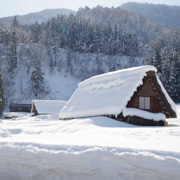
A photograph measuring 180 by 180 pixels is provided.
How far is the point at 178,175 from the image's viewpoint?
5.23 meters

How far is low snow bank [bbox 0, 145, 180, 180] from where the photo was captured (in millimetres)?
5332

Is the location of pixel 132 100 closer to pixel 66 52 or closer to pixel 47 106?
pixel 47 106

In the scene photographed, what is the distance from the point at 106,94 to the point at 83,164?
10.0 metres

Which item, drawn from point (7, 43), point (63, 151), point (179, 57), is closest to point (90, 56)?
point (7, 43)

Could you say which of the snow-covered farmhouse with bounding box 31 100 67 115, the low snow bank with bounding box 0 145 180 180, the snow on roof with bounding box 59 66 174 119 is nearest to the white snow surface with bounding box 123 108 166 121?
the snow on roof with bounding box 59 66 174 119

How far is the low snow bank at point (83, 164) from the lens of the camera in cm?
533

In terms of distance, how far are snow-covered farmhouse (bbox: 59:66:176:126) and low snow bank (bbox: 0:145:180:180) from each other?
765 centimetres

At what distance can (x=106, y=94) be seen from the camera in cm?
1572

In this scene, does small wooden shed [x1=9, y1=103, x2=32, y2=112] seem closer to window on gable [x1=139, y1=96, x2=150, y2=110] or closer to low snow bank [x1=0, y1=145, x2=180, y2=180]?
window on gable [x1=139, y1=96, x2=150, y2=110]

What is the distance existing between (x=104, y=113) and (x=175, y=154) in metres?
9.29

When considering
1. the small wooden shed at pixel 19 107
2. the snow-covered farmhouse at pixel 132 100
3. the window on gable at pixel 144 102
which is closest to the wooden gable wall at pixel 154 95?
the snow-covered farmhouse at pixel 132 100

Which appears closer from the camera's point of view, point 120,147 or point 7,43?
point 120,147

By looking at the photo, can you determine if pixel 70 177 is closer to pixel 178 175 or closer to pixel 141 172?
pixel 141 172

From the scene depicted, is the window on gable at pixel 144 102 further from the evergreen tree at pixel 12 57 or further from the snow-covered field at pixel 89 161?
the evergreen tree at pixel 12 57
